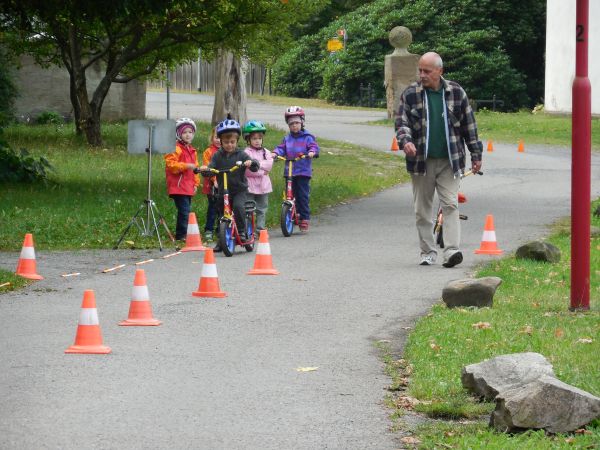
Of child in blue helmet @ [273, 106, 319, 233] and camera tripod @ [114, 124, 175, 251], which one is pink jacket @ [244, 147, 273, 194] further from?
camera tripod @ [114, 124, 175, 251]

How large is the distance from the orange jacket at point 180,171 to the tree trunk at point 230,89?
21.6 metres

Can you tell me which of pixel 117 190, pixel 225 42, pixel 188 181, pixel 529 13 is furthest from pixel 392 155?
pixel 529 13

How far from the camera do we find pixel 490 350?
9.16 meters

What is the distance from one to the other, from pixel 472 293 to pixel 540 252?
3.23 metres

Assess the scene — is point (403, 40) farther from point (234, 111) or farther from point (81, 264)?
point (81, 264)

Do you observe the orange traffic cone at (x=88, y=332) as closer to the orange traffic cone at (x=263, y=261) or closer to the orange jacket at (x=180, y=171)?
the orange traffic cone at (x=263, y=261)

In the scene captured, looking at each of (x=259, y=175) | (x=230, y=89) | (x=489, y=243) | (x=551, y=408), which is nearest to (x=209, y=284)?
(x=489, y=243)

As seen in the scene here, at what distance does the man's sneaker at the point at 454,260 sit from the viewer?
1397 centimetres

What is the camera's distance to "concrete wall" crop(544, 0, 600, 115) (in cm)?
4354

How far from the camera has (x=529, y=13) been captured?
58031 millimetres

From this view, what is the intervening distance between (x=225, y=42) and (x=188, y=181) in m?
13.6

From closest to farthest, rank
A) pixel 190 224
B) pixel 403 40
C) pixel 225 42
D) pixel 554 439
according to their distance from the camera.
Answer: pixel 554 439 < pixel 190 224 < pixel 225 42 < pixel 403 40

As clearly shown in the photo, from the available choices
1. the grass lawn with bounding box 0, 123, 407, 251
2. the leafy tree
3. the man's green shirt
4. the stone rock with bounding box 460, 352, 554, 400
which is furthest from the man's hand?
the leafy tree

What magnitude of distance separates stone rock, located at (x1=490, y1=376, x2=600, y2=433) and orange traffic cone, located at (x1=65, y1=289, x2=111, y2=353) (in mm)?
3315
